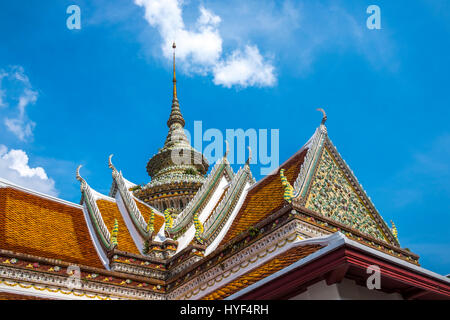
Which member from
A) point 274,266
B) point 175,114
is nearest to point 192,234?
point 274,266

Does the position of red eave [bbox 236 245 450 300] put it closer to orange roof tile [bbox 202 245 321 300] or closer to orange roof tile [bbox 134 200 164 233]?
orange roof tile [bbox 202 245 321 300]

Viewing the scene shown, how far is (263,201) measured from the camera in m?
10.4

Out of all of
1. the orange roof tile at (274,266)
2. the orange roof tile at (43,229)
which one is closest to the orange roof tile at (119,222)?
the orange roof tile at (43,229)

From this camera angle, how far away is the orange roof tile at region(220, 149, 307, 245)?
9.75 meters

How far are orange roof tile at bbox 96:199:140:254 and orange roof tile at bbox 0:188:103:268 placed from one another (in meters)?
0.64

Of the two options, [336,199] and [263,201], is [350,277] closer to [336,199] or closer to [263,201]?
[336,199]

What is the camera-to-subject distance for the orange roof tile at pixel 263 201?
9.75 meters

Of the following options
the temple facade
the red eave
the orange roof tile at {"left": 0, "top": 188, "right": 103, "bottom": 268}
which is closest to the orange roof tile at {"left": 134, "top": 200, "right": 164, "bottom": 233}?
the temple facade

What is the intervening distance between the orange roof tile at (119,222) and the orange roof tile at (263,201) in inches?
91.1

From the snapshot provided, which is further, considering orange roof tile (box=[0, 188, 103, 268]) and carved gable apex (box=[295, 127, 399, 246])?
orange roof tile (box=[0, 188, 103, 268])

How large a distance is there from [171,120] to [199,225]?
43.2ft

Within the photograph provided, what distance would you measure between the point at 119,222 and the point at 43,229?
2333 millimetres

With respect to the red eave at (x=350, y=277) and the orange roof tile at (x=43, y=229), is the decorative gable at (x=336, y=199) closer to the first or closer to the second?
the red eave at (x=350, y=277)
